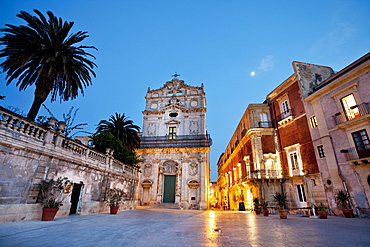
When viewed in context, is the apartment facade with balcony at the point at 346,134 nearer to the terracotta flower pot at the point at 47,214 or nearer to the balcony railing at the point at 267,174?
the balcony railing at the point at 267,174

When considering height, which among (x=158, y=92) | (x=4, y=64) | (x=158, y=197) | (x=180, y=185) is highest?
(x=158, y=92)

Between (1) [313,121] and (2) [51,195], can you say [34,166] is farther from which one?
(1) [313,121]

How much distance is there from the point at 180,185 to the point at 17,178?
65.6ft

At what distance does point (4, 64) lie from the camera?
1155 cm

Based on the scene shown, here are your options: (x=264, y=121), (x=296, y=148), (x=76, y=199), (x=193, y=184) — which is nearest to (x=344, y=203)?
(x=296, y=148)

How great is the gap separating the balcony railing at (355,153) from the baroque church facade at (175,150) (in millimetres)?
15333

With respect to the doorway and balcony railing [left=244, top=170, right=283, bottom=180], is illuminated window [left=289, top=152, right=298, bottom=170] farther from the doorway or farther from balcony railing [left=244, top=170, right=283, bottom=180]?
the doorway

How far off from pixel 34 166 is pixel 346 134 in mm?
20420

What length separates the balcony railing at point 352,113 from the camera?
13.3 meters

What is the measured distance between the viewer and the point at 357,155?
13227 mm

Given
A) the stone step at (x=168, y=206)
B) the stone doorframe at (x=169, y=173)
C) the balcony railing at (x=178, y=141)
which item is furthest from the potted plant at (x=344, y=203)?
the stone doorframe at (x=169, y=173)

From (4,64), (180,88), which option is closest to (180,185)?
(180,88)

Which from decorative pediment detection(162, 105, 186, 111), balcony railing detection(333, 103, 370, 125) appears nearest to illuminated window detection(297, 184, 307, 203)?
balcony railing detection(333, 103, 370, 125)

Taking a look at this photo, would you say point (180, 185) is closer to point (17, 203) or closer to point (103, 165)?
point (103, 165)
